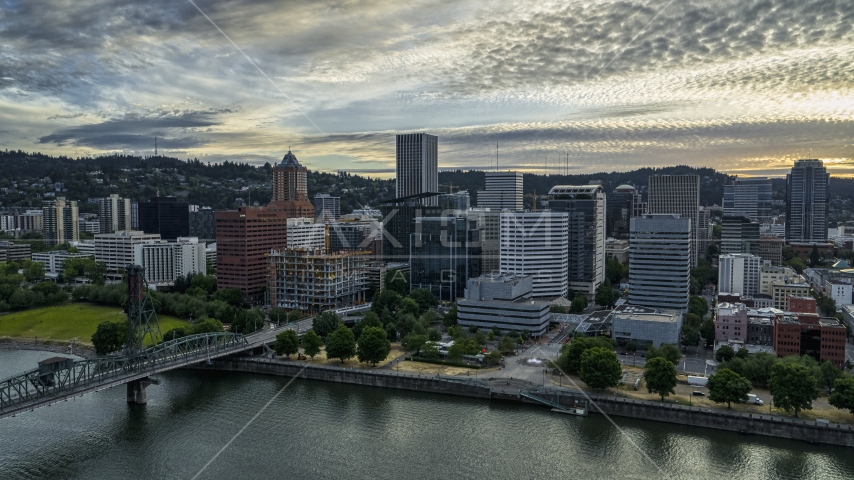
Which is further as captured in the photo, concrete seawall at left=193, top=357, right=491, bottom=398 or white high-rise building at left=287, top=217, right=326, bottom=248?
white high-rise building at left=287, top=217, right=326, bottom=248

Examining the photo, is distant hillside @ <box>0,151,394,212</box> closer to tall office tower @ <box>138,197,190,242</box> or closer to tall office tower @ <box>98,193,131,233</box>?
tall office tower @ <box>98,193,131,233</box>

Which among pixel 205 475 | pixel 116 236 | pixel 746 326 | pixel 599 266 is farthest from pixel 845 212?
pixel 205 475

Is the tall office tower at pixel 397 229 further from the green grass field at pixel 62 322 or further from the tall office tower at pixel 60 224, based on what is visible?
the tall office tower at pixel 60 224

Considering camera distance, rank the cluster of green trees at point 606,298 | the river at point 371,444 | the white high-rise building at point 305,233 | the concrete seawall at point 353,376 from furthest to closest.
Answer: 1. the white high-rise building at point 305,233
2. the cluster of green trees at point 606,298
3. the concrete seawall at point 353,376
4. the river at point 371,444

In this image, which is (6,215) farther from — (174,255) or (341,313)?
(341,313)

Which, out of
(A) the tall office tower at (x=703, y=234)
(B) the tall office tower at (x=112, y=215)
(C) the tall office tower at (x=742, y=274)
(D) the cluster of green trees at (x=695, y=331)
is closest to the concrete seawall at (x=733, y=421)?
(D) the cluster of green trees at (x=695, y=331)

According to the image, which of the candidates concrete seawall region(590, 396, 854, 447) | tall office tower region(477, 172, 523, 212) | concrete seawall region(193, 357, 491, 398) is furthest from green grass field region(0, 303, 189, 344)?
tall office tower region(477, 172, 523, 212)

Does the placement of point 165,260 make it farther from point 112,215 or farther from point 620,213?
point 620,213
